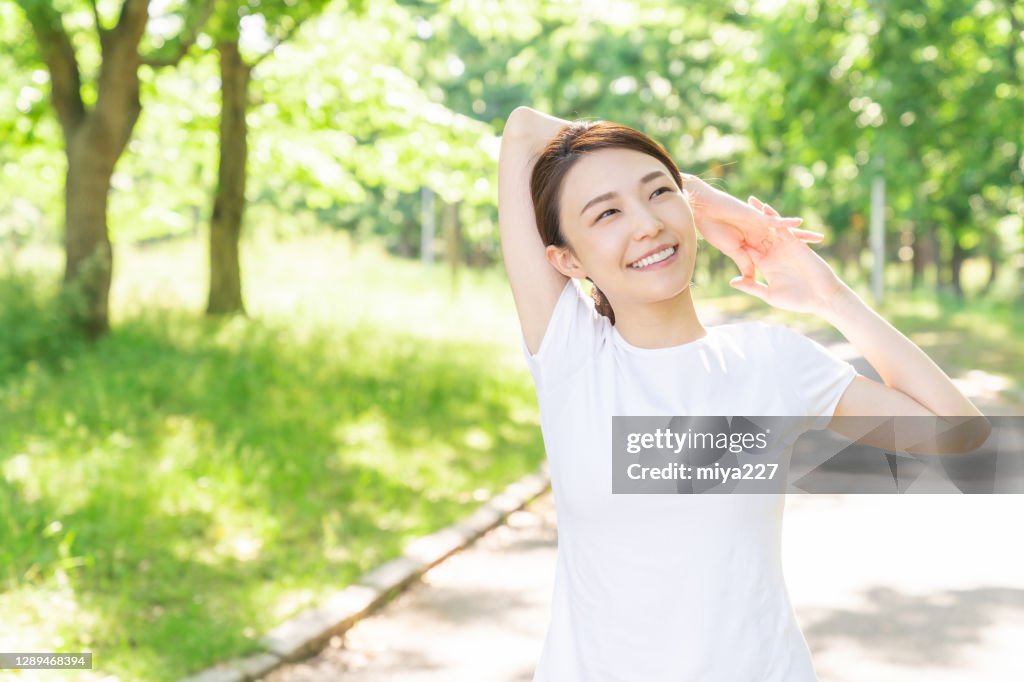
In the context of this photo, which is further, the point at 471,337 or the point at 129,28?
the point at 471,337

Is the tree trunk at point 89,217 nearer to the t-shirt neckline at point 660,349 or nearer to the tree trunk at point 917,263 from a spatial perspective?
the t-shirt neckline at point 660,349

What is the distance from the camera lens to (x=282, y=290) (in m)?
21.1

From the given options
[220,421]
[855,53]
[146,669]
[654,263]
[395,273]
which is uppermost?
[855,53]

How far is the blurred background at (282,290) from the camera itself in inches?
242

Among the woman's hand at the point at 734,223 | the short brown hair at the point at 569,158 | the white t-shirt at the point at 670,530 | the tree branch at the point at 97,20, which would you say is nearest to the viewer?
the white t-shirt at the point at 670,530

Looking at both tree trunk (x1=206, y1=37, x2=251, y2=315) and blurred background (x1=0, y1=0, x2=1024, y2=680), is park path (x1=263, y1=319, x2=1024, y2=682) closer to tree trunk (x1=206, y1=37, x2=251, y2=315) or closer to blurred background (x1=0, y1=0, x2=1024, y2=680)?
blurred background (x1=0, y1=0, x2=1024, y2=680)

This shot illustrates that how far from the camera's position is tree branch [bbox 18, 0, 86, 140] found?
37.8ft

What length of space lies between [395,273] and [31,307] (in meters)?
17.4

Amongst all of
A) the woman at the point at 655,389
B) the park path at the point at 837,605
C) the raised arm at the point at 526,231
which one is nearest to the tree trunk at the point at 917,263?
the park path at the point at 837,605

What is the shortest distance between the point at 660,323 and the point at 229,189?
45.5 feet

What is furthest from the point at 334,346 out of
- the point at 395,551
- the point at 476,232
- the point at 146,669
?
the point at 476,232

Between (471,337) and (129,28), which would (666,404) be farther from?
(471,337)

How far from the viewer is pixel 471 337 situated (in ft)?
59.3

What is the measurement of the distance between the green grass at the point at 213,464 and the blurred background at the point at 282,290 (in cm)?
3
